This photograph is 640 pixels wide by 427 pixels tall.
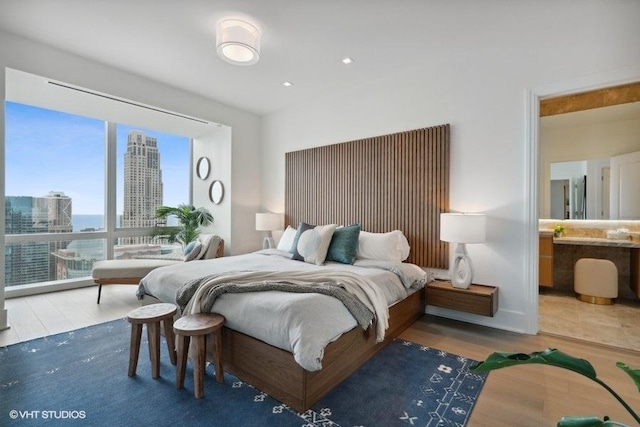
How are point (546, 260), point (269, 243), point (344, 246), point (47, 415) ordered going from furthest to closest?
point (269, 243) → point (546, 260) → point (344, 246) → point (47, 415)

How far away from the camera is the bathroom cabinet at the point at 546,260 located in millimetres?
4098

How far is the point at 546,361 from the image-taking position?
2.92ft

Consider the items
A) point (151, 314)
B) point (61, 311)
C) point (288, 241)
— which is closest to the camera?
point (151, 314)

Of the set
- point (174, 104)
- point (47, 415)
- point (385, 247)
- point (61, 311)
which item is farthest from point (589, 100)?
point (61, 311)

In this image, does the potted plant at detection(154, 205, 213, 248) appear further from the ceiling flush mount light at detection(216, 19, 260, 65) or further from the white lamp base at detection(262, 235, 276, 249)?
the ceiling flush mount light at detection(216, 19, 260, 65)

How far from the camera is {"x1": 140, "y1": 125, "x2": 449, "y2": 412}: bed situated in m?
1.88

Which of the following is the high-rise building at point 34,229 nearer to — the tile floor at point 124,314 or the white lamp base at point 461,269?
the tile floor at point 124,314

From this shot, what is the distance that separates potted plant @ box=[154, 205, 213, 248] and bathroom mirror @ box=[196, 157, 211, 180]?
622 mm

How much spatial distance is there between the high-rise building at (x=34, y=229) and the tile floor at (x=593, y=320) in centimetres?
632

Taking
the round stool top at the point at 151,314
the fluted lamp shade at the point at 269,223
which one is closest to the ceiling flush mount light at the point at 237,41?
the round stool top at the point at 151,314

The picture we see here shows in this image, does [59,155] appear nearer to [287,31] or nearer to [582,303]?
[287,31]

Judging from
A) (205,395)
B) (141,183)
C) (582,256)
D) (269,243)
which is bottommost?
(205,395)

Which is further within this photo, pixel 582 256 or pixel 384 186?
pixel 582 256

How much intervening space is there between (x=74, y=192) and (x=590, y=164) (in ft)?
25.5
